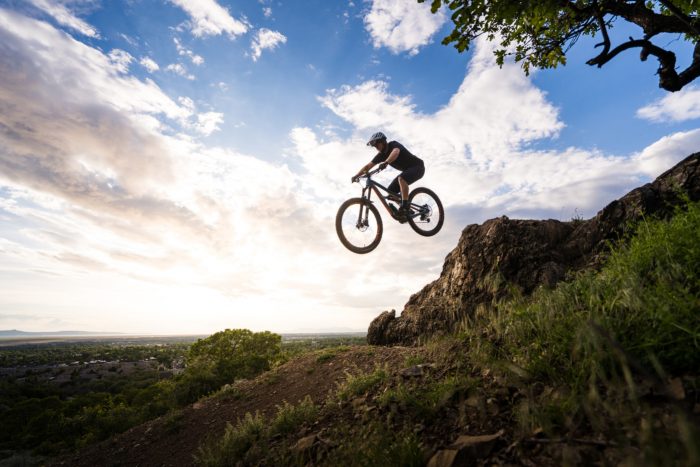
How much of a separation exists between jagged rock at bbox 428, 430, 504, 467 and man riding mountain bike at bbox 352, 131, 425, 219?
7591mm

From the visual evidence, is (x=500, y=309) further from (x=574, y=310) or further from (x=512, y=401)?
(x=512, y=401)

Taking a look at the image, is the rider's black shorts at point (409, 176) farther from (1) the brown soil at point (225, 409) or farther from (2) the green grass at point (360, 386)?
(2) the green grass at point (360, 386)

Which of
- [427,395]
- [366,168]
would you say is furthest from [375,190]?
[427,395]

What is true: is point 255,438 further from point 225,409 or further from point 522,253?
point 522,253

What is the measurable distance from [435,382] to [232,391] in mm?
10718

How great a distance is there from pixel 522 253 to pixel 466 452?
7.80 meters

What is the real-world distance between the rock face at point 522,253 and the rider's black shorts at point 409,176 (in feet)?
10.1

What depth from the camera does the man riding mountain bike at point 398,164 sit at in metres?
10.2

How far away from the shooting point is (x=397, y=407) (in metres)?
5.42

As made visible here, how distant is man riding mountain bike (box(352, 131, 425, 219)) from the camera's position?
402 inches

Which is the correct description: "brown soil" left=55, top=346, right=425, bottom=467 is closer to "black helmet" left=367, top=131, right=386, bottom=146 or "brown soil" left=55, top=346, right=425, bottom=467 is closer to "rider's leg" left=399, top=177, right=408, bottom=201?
"rider's leg" left=399, top=177, right=408, bottom=201

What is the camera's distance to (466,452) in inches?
146

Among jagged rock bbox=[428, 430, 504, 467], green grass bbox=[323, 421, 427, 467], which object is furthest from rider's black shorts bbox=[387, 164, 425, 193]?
jagged rock bbox=[428, 430, 504, 467]

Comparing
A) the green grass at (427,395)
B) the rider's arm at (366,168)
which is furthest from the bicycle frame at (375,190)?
the green grass at (427,395)
